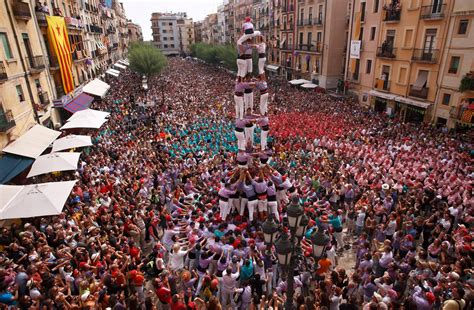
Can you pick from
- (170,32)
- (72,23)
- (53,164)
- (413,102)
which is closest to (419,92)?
(413,102)

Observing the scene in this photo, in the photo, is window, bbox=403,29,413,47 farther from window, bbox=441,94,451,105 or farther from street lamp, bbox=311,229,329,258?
street lamp, bbox=311,229,329,258

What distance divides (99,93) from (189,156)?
1600cm

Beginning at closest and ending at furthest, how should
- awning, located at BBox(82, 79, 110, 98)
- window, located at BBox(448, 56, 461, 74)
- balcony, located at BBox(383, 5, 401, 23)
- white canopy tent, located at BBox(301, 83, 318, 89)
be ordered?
window, located at BBox(448, 56, 461, 74) → balcony, located at BBox(383, 5, 401, 23) → awning, located at BBox(82, 79, 110, 98) → white canopy tent, located at BBox(301, 83, 318, 89)

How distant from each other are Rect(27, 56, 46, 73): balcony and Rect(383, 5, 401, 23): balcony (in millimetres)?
25270

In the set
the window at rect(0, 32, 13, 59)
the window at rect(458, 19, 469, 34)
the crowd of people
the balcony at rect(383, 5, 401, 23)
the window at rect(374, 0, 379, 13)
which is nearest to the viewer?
the crowd of people

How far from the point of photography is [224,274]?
762 centimetres

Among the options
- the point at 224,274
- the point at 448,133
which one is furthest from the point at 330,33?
the point at 224,274

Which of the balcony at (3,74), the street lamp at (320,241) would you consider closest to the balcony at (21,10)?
the balcony at (3,74)

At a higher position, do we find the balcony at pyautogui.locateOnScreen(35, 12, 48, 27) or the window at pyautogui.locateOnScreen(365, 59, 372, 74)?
the balcony at pyautogui.locateOnScreen(35, 12, 48, 27)

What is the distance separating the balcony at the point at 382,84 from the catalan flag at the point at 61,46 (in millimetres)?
25153

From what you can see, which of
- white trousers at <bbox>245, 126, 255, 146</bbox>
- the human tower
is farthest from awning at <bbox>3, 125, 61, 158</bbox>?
white trousers at <bbox>245, 126, 255, 146</bbox>

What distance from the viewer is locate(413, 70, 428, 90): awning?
74.5ft

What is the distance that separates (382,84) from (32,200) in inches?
1040

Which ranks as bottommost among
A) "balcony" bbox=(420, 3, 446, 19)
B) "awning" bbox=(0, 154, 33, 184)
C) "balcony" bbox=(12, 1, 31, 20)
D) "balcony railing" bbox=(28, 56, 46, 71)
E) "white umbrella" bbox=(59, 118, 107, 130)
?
"awning" bbox=(0, 154, 33, 184)
